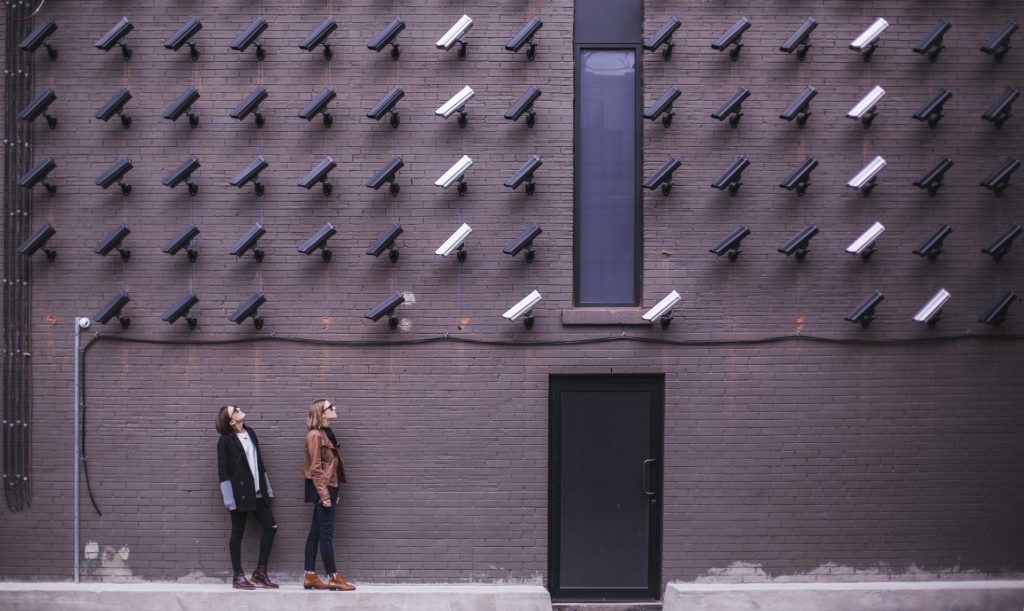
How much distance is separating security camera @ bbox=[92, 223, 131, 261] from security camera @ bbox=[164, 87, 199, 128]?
114cm

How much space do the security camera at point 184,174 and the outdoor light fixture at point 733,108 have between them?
4913 millimetres

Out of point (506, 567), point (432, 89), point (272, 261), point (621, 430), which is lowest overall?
point (506, 567)

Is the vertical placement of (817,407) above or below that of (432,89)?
below

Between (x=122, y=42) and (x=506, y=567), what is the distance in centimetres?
619

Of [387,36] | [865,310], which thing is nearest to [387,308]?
[387,36]

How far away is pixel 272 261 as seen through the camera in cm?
934

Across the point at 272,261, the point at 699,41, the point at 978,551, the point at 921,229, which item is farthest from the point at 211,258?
the point at 978,551

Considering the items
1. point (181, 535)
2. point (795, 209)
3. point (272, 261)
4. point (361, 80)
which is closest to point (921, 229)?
point (795, 209)

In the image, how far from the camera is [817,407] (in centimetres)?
940

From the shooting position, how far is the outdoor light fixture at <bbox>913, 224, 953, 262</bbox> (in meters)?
9.34

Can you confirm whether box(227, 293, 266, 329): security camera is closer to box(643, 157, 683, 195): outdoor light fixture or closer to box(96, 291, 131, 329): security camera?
box(96, 291, 131, 329): security camera

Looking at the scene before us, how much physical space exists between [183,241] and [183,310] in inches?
25.5

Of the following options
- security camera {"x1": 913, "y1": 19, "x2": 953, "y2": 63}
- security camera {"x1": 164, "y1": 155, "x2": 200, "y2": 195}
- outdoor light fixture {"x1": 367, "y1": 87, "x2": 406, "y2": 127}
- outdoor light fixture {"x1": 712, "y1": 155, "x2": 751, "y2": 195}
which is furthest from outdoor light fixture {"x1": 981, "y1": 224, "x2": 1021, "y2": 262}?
security camera {"x1": 164, "y1": 155, "x2": 200, "y2": 195}

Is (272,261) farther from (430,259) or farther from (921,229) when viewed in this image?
(921,229)
